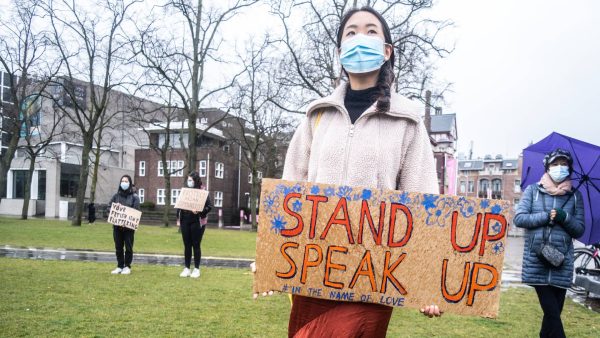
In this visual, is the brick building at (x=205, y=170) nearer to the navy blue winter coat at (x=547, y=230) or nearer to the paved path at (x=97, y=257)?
the paved path at (x=97, y=257)

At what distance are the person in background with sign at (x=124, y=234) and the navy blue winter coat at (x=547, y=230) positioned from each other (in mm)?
8794

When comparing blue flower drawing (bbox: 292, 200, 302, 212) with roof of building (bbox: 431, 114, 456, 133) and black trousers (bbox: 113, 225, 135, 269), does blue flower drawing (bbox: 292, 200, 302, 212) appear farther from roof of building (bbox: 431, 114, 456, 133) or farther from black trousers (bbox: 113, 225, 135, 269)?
roof of building (bbox: 431, 114, 456, 133)

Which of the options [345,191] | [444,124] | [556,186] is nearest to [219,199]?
[444,124]

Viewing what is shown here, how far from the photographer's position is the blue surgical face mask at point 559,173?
18.3ft

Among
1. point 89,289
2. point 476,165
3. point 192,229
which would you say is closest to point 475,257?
point 89,289

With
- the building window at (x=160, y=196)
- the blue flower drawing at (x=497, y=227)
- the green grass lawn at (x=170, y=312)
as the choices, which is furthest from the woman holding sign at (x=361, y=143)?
the building window at (x=160, y=196)

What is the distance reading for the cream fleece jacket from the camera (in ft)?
8.79

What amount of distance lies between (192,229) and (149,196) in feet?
162

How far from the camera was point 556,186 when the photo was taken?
18.4ft

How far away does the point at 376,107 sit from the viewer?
8.95 ft

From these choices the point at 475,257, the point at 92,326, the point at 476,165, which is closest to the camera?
the point at 475,257

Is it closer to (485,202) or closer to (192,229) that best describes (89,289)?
(192,229)

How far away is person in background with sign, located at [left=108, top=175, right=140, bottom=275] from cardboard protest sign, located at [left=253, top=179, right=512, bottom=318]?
9741mm

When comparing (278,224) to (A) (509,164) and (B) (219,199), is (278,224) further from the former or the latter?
(A) (509,164)
